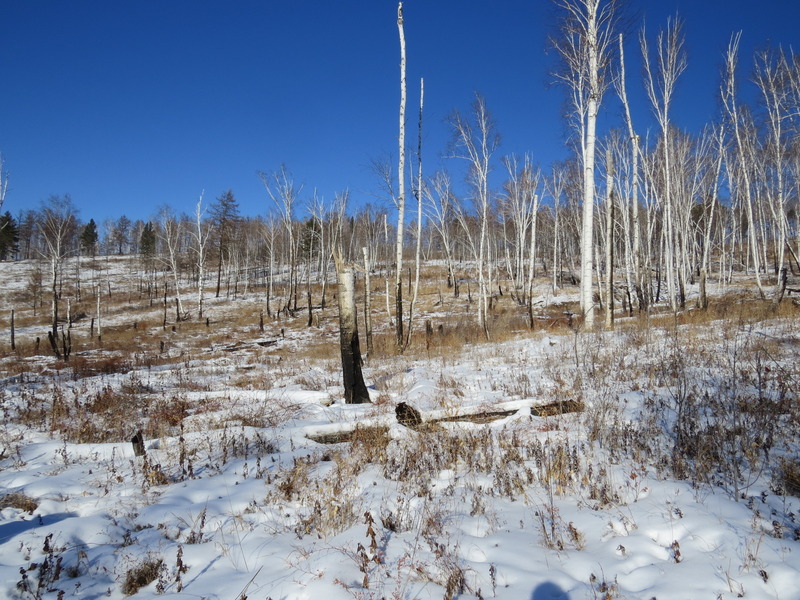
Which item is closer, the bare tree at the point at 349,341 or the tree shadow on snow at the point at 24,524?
the tree shadow on snow at the point at 24,524

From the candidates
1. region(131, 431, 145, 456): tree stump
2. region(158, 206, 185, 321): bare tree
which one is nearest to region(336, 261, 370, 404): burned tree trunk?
region(131, 431, 145, 456): tree stump

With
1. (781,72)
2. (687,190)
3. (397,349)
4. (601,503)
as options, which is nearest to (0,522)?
(601,503)

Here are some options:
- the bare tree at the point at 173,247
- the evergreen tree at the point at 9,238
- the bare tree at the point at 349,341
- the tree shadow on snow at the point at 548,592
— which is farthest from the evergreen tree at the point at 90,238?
the tree shadow on snow at the point at 548,592

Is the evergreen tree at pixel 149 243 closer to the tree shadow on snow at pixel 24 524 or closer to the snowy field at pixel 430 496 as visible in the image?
the snowy field at pixel 430 496

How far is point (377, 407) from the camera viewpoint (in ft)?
20.4

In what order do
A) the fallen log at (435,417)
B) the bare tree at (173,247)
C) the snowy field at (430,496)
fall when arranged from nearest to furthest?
the snowy field at (430,496), the fallen log at (435,417), the bare tree at (173,247)

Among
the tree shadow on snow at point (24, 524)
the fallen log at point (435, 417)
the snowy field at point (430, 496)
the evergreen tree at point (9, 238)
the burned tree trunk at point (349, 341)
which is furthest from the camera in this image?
the evergreen tree at point (9, 238)

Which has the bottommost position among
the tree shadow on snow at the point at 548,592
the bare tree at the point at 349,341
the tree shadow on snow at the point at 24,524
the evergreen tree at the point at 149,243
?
the tree shadow on snow at the point at 548,592

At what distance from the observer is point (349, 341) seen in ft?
22.0

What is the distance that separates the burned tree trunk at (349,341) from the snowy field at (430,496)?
15.3 inches

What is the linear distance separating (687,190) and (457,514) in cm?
3020

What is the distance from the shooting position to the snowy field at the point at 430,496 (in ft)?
7.70

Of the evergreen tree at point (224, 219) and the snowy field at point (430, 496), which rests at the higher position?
the evergreen tree at point (224, 219)

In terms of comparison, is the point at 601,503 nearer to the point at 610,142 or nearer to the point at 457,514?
the point at 457,514
